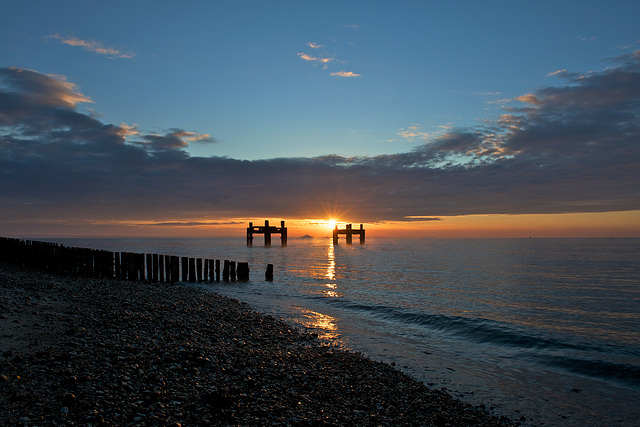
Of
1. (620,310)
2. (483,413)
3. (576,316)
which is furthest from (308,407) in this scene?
(620,310)

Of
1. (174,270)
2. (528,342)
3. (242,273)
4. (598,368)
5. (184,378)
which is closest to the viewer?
(184,378)

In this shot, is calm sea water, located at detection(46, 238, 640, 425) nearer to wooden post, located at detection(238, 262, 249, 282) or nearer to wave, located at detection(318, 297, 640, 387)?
wave, located at detection(318, 297, 640, 387)

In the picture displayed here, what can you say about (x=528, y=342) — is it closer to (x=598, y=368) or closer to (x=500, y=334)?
(x=500, y=334)

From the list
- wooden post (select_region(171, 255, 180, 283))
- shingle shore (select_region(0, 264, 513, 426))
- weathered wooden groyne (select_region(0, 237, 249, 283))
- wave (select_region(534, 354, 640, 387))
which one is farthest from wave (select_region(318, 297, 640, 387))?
weathered wooden groyne (select_region(0, 237, 249, 283))

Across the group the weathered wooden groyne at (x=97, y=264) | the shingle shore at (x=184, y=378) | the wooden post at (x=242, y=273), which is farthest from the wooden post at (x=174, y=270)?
the shingle shore at (x=184, y=378)

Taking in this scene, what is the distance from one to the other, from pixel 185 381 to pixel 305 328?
21.9 ft

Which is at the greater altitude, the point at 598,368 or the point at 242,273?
the point at 242,273

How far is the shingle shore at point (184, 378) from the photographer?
516 cm

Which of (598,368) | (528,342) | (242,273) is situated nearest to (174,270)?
(242,273)

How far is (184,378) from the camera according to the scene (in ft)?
21.0

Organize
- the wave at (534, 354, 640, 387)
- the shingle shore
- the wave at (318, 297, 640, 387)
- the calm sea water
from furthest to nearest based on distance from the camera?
1. the wave at (318, 297, 640, 387)
2. the wave at (534, 354, 640, 387)
3. the calm sea water
4. the shingle shore

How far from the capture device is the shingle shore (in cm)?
516

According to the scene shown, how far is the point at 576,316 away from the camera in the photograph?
16375 millimetres

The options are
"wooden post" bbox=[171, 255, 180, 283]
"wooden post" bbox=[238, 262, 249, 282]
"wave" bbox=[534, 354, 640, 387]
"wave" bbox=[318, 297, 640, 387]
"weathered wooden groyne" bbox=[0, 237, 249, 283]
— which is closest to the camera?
"wave" bbox=[534, 354, 640, 387]
